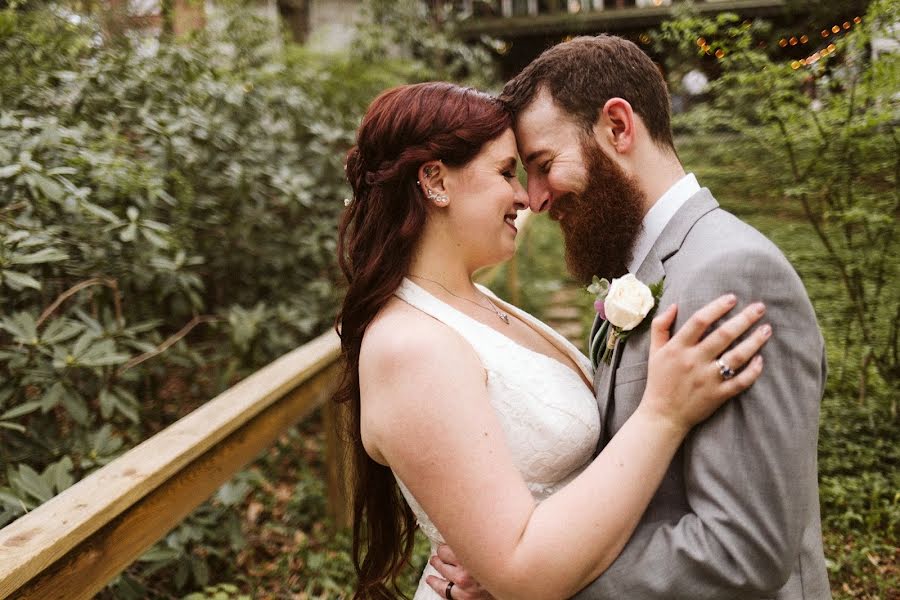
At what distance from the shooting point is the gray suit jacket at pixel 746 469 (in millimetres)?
1342

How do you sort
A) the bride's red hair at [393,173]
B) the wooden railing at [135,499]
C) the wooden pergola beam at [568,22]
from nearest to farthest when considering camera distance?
the wooden railing at [135,499] < the bride's red hair at [393,173] < the wooden pergola beam at [568,22]

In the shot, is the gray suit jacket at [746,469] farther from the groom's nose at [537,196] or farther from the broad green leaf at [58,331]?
the broad green leaf at [58,331]

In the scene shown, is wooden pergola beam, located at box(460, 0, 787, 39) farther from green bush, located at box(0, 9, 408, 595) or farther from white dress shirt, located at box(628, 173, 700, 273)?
white dress shirt, located at box(628, 173, 700, 273)

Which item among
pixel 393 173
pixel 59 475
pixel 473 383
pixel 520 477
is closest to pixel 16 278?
pixel 59 475

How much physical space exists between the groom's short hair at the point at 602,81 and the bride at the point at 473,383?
168 mm

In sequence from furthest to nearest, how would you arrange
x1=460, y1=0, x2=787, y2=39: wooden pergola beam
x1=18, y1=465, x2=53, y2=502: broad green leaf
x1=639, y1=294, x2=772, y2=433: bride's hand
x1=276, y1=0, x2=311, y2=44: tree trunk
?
1. x1=460, y1=0, x2=787, y2=39: wooden pergola beam
2. x1=276, y1=0, x2=311, y2=44: tree trunk
3. x1=18, y1=465, x2=53, y2=502: broad green leaf
4. x1=639, y1=294, x2=772, y2=433: bride's hand

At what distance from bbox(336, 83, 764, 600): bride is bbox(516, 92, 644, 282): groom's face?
2.6 inches

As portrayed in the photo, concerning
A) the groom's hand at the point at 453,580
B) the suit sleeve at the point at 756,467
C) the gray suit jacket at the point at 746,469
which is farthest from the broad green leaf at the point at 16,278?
the suit sleeve at the point at 756,467

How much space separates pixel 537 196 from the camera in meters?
1.91

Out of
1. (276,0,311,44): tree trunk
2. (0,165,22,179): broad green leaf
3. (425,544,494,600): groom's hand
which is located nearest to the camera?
(425,544,494,600): groom's hand

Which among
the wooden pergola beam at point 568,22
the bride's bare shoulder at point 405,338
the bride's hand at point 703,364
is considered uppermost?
the bride's hand at point 703,364

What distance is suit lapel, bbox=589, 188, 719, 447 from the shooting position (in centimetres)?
163

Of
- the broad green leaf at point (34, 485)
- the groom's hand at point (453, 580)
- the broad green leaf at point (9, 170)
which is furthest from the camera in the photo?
the broad green leaf at point (9, 170)

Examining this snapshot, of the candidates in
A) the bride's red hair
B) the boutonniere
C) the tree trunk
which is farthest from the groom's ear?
the tree trunk
